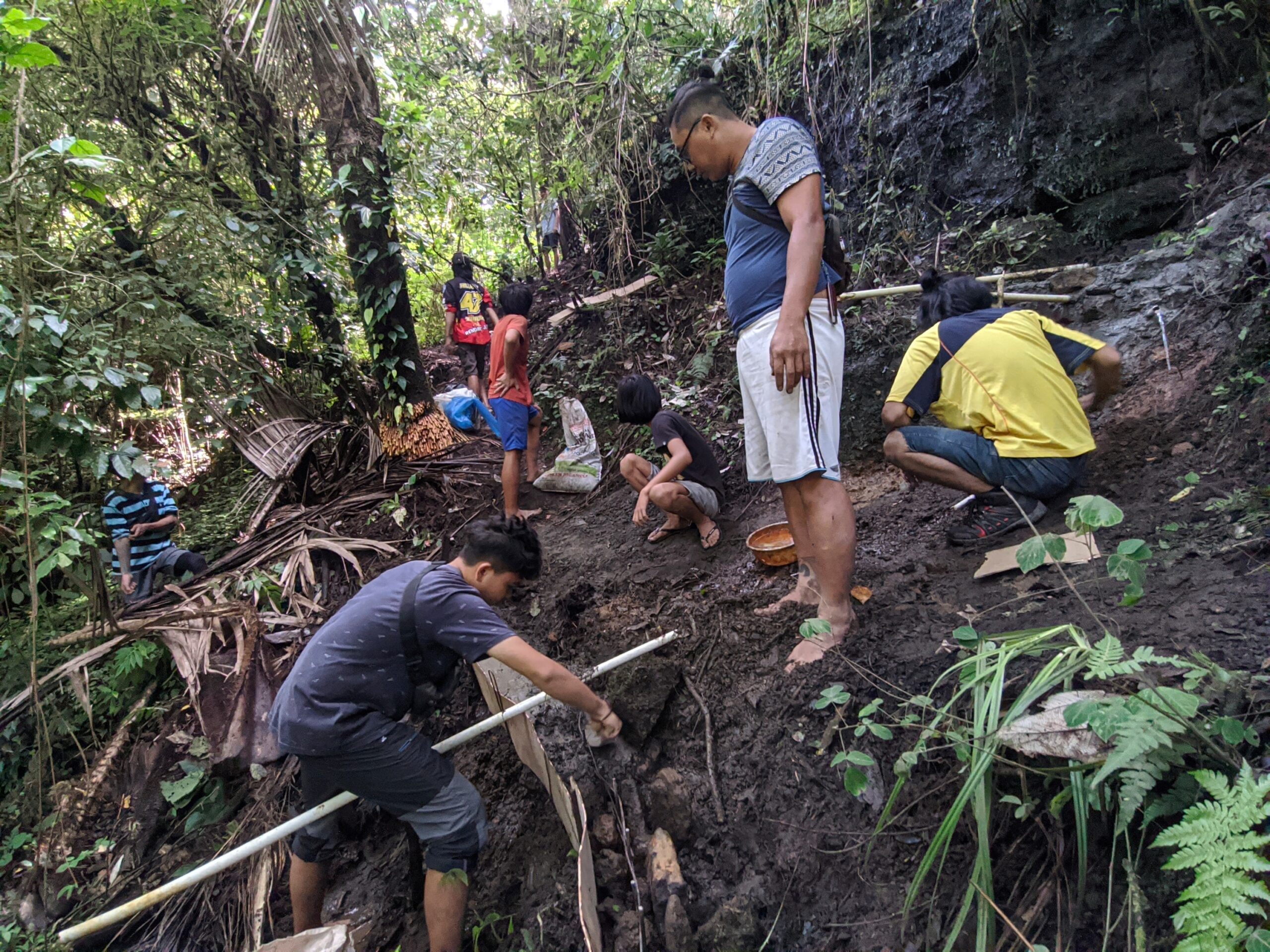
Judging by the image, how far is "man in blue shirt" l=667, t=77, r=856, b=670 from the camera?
85.2 inches

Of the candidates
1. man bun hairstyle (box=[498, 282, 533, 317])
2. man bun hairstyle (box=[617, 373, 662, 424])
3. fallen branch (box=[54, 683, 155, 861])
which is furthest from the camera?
man bun hairstyle (box=[498, 282, 533, 317])

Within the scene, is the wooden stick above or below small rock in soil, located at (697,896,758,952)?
above

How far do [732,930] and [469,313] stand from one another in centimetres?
551

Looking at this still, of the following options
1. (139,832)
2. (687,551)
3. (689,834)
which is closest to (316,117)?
(687,551)

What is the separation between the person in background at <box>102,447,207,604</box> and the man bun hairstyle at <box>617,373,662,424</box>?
315cm

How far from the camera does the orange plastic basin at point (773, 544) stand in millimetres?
3203

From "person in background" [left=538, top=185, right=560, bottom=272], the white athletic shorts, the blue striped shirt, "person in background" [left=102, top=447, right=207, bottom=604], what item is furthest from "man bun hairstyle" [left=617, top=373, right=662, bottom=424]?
"person in background" [left=538, top=185, right=560, bottom=272]

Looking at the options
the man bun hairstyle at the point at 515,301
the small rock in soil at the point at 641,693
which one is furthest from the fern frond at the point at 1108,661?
the man bun hairstyle at the point at 515,301

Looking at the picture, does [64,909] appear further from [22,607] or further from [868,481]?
[868,481]

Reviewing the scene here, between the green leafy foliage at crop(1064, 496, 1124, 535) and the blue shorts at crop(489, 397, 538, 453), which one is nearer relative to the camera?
the green leafy foliage at crop(1064, 496, 1124, 535)

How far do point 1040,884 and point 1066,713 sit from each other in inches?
18.8

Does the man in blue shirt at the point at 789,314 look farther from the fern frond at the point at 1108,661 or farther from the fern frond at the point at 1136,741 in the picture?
the fern frond at the point at 1136,741

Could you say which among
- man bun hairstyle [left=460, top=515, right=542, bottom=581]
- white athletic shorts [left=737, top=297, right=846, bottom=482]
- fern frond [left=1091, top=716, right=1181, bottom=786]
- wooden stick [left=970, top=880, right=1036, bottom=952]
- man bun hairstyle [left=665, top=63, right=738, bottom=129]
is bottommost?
wooden stick [left=970, top=880, right=1036, bottom=952]

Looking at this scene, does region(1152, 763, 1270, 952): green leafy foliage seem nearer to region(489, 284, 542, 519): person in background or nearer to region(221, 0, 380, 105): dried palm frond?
region(489, 284, 542, 519): person in background
